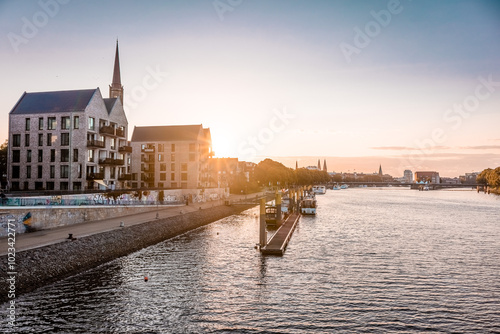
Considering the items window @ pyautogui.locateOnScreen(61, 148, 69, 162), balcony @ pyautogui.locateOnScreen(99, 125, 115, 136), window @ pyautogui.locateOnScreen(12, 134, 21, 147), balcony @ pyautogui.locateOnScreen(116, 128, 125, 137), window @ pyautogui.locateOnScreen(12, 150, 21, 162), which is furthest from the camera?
balcony @ pyautogui.locateOnScreen(116, 128, 125, 137)

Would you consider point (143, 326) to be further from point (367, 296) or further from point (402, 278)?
point (402, 278)

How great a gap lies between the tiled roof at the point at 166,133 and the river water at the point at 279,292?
56307 millimetres

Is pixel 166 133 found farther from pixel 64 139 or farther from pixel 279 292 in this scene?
pixel 279 292

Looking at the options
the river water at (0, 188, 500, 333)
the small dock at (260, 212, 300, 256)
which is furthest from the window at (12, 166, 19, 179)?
the small dock at (260, 212, 300, 256)

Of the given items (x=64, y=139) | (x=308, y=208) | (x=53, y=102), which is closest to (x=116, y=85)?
(x=53, y=102)

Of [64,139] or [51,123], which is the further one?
[51,123]

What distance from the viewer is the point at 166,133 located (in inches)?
3873

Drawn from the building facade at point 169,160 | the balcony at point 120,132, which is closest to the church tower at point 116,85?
the building facade at point 169,160

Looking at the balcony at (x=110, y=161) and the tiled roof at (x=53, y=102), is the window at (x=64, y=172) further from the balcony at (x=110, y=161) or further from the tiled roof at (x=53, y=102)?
the tiled roof at (x=53, y=102)

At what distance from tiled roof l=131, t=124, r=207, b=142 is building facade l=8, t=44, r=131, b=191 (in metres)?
27.3

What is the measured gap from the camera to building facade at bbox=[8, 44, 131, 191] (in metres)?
64.7

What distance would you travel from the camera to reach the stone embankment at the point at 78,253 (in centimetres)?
2522

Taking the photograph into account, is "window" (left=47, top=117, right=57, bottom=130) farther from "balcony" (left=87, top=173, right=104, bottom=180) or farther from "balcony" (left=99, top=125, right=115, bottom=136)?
"balcony" (left=87, top=173, right=104, bottom=180)

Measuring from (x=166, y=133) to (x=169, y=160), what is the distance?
830 cm
